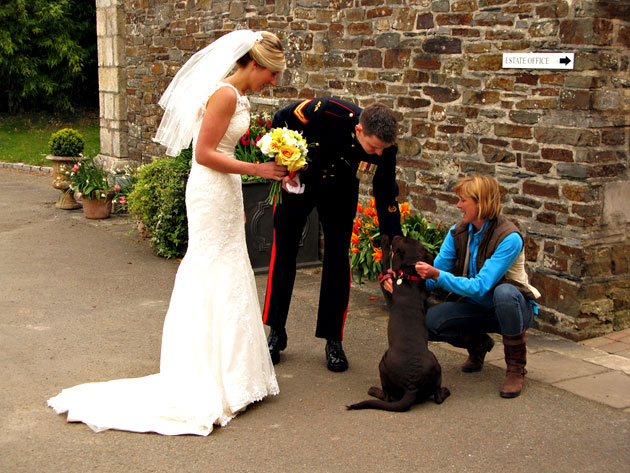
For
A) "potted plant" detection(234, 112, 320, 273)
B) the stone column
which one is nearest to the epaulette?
"potted plant" detection(234, 112, 320, 273)

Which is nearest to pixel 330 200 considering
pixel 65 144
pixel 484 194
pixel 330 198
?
pixel 330 198

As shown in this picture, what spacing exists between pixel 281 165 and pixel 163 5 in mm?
6711

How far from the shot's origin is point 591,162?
5422mm

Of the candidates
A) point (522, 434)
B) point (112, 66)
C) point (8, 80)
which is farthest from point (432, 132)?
point (8, 80)

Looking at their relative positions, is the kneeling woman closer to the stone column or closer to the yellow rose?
the yellow rose

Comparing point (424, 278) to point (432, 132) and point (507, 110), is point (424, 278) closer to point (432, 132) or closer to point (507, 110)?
point (507, 110)

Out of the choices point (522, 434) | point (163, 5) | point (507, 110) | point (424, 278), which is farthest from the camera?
point (163, 5)

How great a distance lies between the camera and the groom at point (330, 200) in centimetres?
465

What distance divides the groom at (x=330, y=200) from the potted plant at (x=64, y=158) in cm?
630

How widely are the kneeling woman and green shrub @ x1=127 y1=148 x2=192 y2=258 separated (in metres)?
3.78

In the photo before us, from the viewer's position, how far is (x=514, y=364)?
4.48 metres

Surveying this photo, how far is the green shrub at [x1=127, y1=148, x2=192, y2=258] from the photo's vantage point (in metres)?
7.78

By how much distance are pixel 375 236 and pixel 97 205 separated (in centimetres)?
474

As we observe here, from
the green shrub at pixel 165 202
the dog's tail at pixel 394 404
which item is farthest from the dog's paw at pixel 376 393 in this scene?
the green shrub at pixel 165 202
